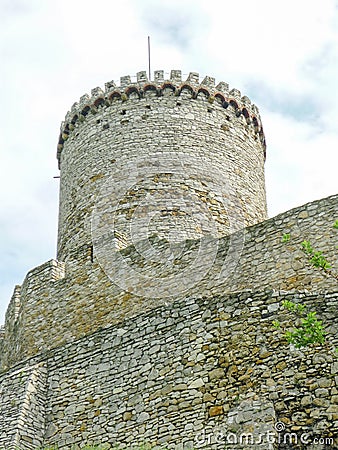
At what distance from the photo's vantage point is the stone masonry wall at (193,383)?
1190 cm

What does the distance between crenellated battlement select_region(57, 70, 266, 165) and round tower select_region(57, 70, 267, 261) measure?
0.02m

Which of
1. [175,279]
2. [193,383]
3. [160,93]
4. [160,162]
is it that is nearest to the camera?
[193,383]

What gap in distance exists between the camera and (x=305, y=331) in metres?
11.7

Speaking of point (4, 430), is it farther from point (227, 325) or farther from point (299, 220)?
point (299, 220)

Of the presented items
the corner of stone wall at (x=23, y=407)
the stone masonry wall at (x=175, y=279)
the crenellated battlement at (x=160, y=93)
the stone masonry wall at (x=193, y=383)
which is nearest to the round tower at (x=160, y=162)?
the crenellated battlement at (x=160, y=93)

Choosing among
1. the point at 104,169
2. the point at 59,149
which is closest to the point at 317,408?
the point at 104,169

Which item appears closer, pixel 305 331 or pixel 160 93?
pixel 305 331

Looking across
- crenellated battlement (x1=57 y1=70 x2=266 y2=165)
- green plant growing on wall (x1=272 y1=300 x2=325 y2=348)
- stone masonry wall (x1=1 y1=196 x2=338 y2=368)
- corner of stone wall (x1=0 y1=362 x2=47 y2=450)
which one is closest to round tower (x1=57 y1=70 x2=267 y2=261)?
crenellated battlement (x1=57 y1=70 x2=266 y2=165)

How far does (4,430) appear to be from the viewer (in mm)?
14398

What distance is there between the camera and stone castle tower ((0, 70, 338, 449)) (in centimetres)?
1288

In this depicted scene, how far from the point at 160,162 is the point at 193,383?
8.00 metres

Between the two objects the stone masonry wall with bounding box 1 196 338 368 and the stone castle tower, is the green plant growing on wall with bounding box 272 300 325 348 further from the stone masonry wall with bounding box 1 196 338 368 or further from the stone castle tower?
the stone masonry wall with bounding box 1 196 338 368

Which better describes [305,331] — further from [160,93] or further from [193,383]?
[160,93]

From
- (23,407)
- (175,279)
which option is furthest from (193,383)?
(175,279)
